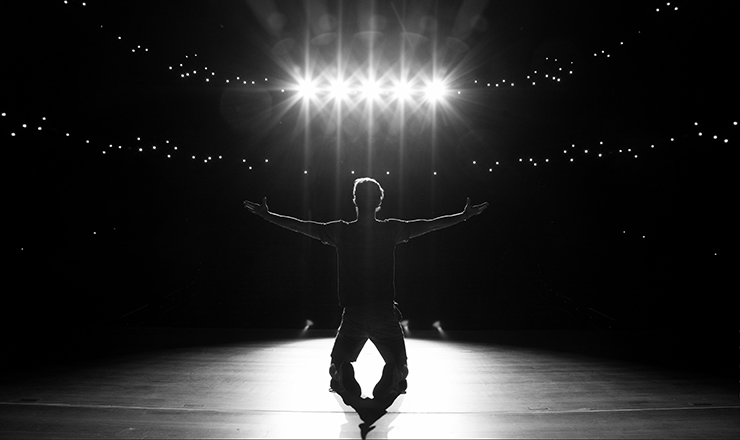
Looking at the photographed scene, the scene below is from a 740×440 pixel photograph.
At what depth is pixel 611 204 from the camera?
11.7 metres

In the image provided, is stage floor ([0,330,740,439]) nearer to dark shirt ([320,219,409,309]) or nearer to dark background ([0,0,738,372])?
dark shirt ([320,219,409,309])

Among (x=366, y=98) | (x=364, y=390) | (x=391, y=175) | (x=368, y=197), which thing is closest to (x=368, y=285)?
(x=368, y=197)

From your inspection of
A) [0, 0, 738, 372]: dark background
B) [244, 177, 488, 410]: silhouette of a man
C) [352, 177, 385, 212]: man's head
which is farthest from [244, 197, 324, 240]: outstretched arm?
[0, 0, 738, 372]: dark background

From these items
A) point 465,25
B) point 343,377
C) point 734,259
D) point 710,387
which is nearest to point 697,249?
point 734,259

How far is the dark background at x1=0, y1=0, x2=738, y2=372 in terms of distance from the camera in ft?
28.0

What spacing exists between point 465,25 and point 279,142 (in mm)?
6081

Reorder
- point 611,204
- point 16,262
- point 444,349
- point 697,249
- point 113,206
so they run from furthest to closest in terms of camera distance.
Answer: point 611,204, point 113,206, point 697,249, point 16,262, point 444,349

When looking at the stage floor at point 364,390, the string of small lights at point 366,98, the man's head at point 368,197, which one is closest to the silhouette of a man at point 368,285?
the man's head at point 368,197

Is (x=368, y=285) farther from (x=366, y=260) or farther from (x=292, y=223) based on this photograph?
(x=292, y=223)

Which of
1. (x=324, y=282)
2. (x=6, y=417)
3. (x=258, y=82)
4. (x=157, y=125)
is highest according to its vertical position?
(x=258, y=82)

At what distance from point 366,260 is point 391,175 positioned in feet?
39.9

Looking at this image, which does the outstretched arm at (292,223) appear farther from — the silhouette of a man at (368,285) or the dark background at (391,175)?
the dark background at (391,175)

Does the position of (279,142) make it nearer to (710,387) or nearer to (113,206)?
(113,206)

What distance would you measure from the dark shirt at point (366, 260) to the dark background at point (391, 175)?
153 inches
